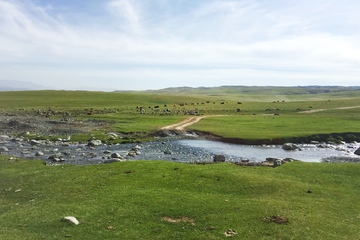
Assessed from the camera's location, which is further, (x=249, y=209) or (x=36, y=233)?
(x=249, y=209)

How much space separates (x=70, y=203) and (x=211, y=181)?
41.4ft

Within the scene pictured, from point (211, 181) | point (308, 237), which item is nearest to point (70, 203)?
point (211, 181)

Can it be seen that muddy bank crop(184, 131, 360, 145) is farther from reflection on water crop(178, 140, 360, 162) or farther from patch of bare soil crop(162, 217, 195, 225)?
patch of bare soil crop(162, 217, 195, 225)

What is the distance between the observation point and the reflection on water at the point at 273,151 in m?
51.9

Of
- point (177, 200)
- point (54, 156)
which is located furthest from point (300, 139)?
point (177, 200)

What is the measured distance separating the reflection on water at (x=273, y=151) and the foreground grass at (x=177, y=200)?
527 inches

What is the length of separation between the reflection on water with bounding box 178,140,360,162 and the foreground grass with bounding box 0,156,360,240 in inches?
527

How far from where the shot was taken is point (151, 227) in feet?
73.4

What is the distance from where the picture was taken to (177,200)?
87.8 ft

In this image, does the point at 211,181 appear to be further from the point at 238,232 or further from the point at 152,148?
the point at 152,148

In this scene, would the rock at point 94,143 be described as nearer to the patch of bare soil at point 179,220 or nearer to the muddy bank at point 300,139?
the muddy bank at point 300,139

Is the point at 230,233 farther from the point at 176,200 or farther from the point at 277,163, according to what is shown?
the point at 277,163

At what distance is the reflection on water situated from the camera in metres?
51.9

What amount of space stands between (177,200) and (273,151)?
110ft
